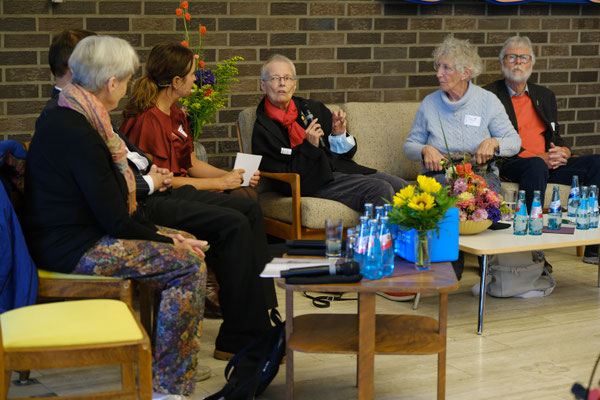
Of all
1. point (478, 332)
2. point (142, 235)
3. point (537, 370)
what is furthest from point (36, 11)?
point (537, 370)

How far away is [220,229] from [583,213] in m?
1.96

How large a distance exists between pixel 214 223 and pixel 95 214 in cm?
80

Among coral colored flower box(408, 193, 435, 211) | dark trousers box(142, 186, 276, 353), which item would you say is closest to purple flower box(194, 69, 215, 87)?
dark trousers box(142, 186, 276, 353)

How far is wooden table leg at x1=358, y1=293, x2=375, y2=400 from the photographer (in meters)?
2.61

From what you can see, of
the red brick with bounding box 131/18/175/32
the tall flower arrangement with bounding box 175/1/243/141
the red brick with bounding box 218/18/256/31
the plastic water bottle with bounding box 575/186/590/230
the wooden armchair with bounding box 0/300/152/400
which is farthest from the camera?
the red brick with bounding box 218/18/256/31

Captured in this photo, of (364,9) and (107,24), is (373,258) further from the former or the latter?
(364,9)

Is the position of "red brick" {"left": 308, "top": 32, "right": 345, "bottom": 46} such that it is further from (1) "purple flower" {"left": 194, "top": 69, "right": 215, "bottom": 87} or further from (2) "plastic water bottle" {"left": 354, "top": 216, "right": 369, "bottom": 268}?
(2) "plastic water bottle" {"left": 354, "top": 216, "right": 369, "bottom": 268}

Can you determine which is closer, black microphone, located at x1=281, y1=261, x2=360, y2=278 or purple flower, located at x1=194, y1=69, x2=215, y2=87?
black microphone, located at x1=281, y1=261, x2=360, y2=278

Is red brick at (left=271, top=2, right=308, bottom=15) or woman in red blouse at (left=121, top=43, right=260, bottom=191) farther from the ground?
red brick at (left=271, top=2, right=308, bottom=15)

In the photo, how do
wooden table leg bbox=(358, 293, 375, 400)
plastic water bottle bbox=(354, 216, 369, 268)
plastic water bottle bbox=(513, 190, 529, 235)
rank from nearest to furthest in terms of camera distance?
wooden table leg bbox=(358, 293, 375, 400) < plastic water bottle bbox=(354, 216, 369, 268) < plastic water bottle bbox=(513, 190, 529, 235)

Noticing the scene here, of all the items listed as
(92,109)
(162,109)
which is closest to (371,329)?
(92,109)

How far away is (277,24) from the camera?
16.9ft

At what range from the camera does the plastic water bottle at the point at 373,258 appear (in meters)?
2.69

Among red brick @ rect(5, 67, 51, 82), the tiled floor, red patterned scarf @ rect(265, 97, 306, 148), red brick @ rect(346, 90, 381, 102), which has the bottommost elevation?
the tiled floor
